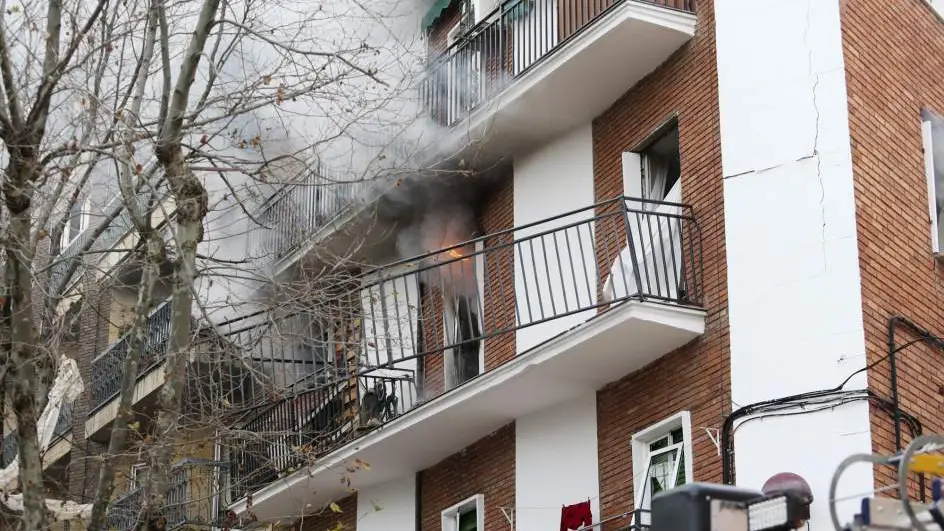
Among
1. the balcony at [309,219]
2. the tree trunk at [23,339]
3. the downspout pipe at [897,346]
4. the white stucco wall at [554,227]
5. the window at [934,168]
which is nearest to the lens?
the tree trunk at [23,339]

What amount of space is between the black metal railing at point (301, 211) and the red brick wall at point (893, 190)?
622cm

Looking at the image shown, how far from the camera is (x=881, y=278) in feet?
41.7


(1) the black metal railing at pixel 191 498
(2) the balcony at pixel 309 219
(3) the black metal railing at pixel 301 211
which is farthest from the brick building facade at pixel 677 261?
(1) the black metal railing at pixel 191 498

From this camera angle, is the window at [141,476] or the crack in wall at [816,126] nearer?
the crack in wall at [816,126]

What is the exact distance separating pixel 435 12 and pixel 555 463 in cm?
664

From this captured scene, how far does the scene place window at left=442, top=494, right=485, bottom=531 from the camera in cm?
1577

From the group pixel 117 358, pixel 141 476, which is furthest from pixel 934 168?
pixel 117 358

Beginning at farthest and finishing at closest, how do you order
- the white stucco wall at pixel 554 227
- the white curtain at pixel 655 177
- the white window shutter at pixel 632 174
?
the white stucco wall at pixel 554 227
the white curtain at pixel 655 177
the white window shutter at pixel 632 174

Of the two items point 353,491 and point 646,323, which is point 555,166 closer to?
point 646,323

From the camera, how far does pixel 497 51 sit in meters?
17.0

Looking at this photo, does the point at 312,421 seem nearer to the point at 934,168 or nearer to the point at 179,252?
the point at 179,252

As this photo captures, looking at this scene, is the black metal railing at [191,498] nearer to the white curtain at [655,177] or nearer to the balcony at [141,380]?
the balcony at [141,380]

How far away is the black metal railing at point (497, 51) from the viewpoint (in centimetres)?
1587

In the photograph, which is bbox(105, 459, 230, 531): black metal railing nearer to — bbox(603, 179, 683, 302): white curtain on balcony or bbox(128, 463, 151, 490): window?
bbox(128, 463, 151, 490): window
